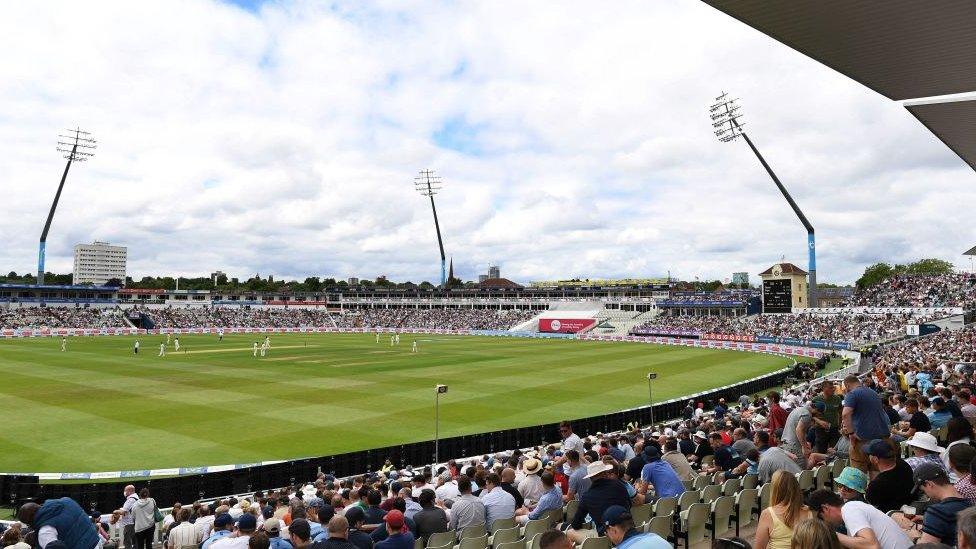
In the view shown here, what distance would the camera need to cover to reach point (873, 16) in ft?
24.7

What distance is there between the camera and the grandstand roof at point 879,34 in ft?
23.9

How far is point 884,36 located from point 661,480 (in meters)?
6.72

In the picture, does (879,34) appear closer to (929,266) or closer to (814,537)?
(814,537)

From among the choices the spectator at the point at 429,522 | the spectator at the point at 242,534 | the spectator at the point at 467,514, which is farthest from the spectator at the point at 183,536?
the spectator at the point at 467,514

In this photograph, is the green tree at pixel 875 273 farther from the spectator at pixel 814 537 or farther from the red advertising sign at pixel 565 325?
the spectator at pixel 814 537

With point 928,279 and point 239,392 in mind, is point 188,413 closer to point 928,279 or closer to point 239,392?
point 239,392

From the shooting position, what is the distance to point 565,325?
92.2 meters

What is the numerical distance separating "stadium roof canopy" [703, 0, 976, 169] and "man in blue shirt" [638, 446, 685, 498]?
6013 mm

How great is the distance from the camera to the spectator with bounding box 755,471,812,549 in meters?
4.51

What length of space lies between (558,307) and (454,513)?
4182 inches

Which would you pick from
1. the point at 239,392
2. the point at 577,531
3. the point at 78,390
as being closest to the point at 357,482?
the point at 577,531

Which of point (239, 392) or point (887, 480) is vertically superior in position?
point (887, 480)

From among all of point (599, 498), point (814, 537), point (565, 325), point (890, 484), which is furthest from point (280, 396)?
point (565, 325)

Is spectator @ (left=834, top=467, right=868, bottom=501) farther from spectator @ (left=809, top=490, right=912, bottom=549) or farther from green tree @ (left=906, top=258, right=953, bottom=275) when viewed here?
green tree @ (left=906, top=258, right=953, bottom=275)
